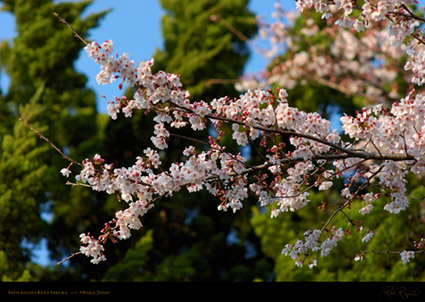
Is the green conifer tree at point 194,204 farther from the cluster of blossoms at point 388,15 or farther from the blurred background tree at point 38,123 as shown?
the cluster of blossoms at point 388,15

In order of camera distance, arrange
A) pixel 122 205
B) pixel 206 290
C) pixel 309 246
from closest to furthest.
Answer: pixel 309 246 → pixel 206 290 → pixel 122 205

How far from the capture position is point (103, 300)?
25.0 feet

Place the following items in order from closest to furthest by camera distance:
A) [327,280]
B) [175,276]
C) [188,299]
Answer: [188,299], [327,280], [175,276]

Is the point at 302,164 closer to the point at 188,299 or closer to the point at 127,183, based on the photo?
the point at 127,183

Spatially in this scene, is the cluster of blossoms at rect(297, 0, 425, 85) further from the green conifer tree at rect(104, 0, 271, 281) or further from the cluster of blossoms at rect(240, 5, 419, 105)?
the cluster of blossoms at rect(240, 5, 419, 105)

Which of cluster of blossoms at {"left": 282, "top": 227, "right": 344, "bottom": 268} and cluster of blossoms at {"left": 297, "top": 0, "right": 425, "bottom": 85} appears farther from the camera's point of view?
cluster of blossoms at {"left": 282, "top": 227, "right": 344, "bottom": 268}

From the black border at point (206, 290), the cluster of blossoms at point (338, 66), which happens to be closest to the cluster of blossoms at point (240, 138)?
the black border at point (206, 290)

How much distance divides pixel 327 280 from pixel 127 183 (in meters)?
A: 5.41

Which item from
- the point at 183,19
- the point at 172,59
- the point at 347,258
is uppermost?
the point at 183,19

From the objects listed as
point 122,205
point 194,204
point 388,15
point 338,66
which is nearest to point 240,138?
Answer: point 388,15

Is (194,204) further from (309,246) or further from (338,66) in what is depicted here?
(309,246)

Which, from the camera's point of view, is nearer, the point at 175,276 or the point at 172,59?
the point at 175,276

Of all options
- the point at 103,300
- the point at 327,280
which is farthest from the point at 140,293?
the point at 327,280

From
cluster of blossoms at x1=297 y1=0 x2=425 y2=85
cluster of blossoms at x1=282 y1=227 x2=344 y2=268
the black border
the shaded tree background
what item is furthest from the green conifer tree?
cluster of blossoms at x1=297 y1=0 x2=425 y2=85
